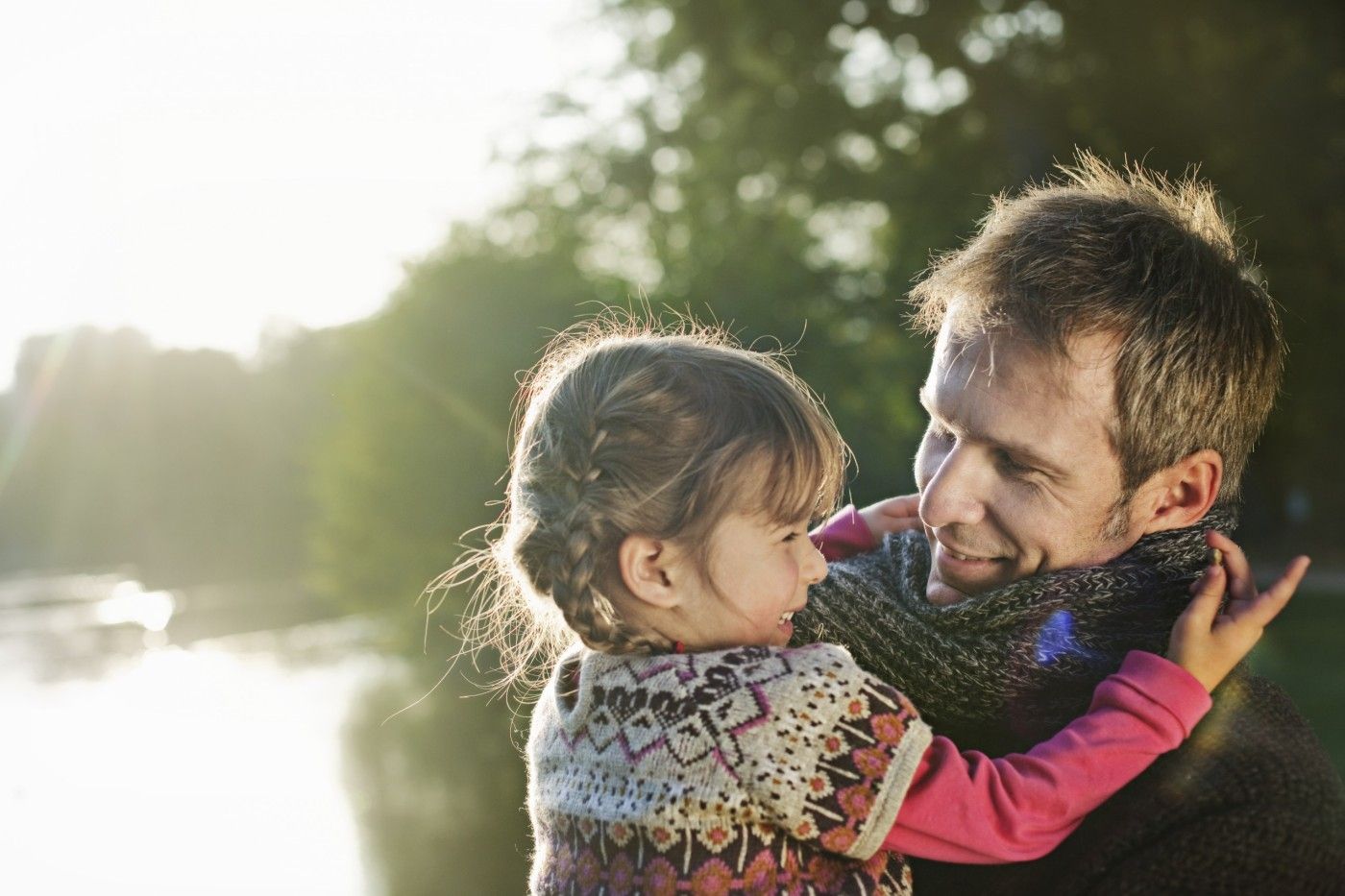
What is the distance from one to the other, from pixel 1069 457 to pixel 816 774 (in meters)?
0.67

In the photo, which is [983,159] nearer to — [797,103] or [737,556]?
[797,103]

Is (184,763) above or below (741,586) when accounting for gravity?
above

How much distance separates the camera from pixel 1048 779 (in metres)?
1.84

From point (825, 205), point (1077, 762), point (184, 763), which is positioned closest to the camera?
point (1077, 762)

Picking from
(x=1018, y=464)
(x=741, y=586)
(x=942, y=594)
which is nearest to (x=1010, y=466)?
(x=1018, y=464)

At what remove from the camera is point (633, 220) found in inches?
939

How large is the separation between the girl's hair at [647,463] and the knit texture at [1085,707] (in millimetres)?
280

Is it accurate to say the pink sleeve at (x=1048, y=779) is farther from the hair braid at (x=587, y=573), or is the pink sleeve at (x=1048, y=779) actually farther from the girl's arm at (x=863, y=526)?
the girl's arm at (x=863, y=526)

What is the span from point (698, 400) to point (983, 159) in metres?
18.0

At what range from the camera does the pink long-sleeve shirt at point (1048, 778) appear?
5.98 ft

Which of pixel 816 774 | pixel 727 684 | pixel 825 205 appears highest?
pixel 825 205

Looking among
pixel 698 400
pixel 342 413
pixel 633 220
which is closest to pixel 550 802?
pixel 698 400

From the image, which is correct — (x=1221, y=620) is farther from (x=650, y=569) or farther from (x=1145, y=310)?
(x=650, y=569)

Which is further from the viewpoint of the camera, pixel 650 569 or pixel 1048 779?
pixel 650 569
